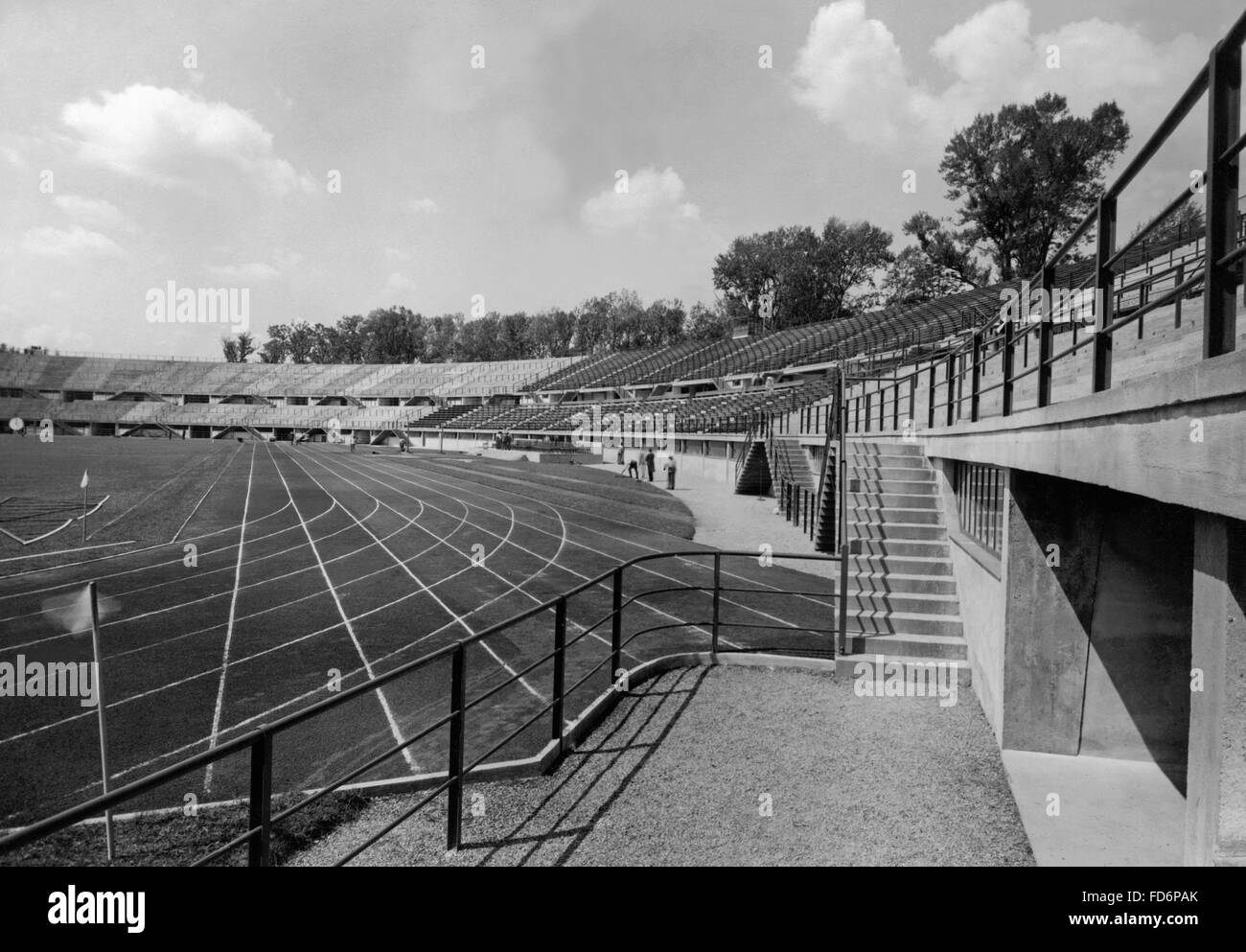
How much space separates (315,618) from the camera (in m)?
11.7

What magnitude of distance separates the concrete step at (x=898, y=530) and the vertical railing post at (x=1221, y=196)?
8.62m

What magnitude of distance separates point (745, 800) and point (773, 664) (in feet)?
11.6

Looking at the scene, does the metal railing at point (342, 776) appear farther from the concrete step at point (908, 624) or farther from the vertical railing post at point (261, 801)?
the concrete step at point (908, 624)

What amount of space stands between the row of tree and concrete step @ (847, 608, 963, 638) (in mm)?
27733

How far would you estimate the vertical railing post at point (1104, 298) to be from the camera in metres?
4.35

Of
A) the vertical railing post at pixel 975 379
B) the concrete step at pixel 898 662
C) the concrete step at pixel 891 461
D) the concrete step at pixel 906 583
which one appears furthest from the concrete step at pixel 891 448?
the concrete step at pixel 898 662

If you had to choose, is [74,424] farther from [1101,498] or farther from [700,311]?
[1101,498]

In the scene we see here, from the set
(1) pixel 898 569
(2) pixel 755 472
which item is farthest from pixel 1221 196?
(2) pixel 755 472

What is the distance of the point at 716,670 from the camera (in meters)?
8.66

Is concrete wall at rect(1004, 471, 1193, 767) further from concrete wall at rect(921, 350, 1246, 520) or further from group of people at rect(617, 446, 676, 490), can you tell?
group of people at rect(617, 446, 676, 490)

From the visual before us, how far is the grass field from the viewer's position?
6.89m

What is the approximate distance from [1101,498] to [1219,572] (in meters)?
3.53

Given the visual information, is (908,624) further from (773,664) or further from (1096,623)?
(1096,623)
